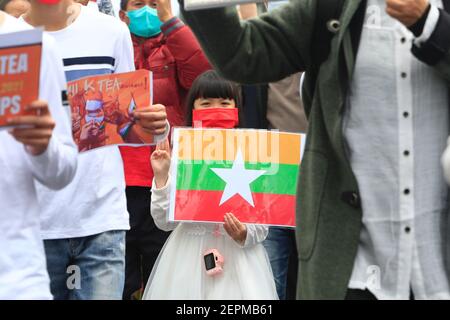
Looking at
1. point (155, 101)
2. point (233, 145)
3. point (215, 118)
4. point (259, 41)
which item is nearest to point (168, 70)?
point (155, 101)

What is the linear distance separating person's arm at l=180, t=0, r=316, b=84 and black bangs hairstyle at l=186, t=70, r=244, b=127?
225 cm

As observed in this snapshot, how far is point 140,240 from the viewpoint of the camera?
646 cm

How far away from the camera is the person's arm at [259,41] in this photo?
141 inches

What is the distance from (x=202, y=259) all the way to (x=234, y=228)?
256 mm

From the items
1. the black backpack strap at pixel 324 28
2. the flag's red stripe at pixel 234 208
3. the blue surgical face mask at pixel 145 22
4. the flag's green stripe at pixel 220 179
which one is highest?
the black backpack strap at pixel 324 28

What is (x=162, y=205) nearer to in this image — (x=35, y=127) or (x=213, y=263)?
(x=213, y=263)

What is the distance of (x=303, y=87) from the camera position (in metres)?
3.76

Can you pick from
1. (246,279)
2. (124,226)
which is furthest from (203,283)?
(124,226)

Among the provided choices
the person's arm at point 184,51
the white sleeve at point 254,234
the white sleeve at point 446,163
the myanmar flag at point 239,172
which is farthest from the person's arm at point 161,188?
the white sleeve at point 446,163

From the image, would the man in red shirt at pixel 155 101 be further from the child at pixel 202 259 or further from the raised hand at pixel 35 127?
the raised hand at pixel 35 127

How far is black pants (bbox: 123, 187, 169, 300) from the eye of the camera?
21.0 feet

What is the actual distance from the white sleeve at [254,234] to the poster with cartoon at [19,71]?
221 centimetres

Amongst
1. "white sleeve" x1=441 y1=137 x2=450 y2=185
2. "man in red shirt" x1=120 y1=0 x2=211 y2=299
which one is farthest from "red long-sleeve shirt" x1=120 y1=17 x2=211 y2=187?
"white sleeve" x1=441 y1=137 x2=450 y2=185
